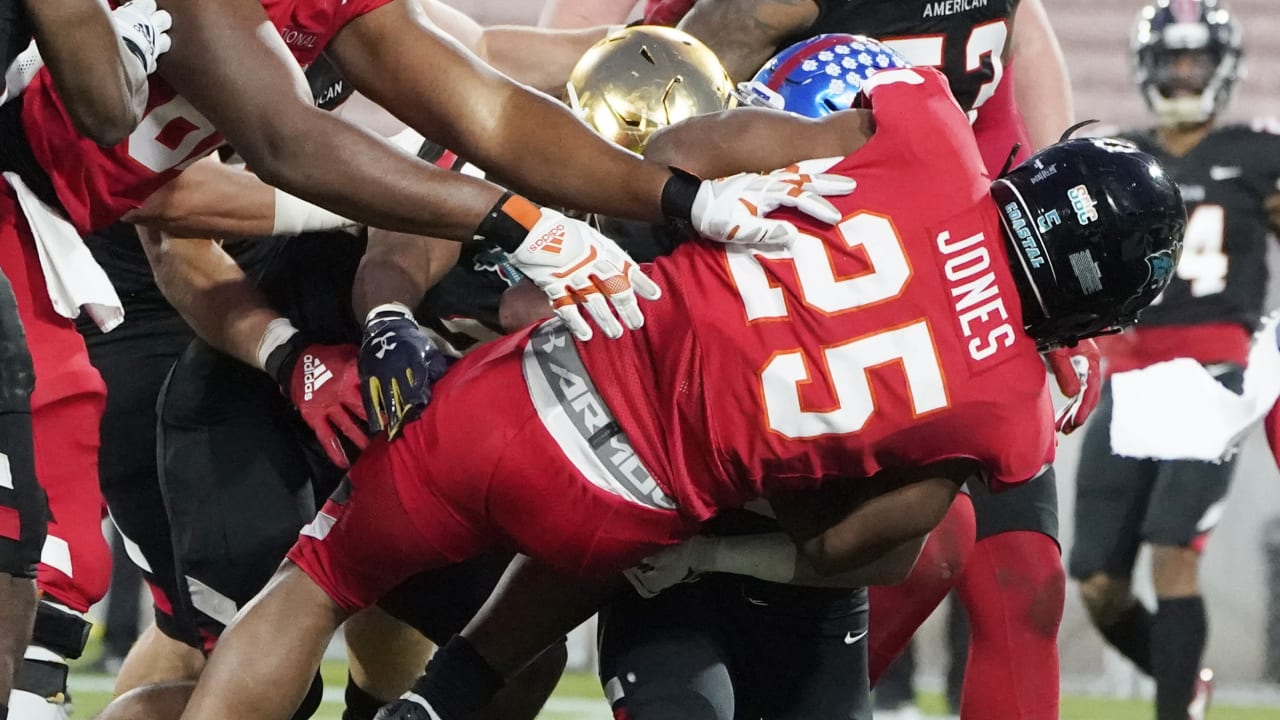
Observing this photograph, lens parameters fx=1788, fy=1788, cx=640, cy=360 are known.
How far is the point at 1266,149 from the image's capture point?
5461 millimetres

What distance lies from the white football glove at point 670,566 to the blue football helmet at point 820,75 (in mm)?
688

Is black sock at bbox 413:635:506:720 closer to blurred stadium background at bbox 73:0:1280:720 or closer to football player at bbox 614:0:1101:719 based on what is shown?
football player at bbox 614:0:1101:719

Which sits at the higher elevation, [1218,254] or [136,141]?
[136,141]

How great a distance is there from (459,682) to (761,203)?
3.02 feet

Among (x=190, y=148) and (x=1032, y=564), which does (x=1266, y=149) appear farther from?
(x=190, y=148)

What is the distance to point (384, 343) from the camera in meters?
2.70

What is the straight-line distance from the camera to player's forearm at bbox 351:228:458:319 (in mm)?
2947

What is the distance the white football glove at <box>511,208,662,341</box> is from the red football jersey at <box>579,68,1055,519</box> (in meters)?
0.09

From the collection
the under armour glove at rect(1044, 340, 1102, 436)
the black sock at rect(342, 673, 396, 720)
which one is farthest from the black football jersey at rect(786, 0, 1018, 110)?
the black sock at rect(342, 673, 396, 720)

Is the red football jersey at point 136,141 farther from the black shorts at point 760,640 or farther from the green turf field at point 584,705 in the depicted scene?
the green turf field at point 584,705

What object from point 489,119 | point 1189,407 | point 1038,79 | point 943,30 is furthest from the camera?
point 1189,407

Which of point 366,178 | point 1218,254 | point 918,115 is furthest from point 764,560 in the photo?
point 1218,254

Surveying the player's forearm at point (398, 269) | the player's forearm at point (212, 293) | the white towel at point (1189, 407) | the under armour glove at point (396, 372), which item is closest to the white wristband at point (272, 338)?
the player's forearm at point (212, 293)

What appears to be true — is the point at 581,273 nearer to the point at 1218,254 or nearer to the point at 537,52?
the point at 537,52
